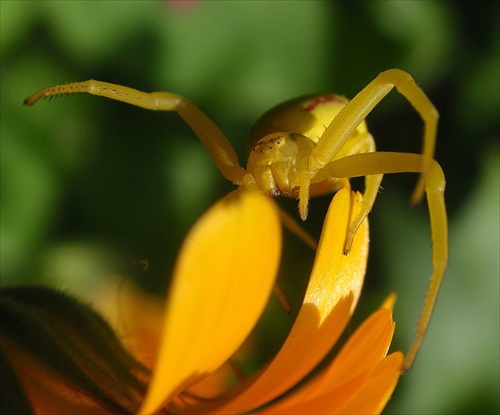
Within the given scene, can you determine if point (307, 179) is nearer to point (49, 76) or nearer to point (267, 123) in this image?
point (267, 123)

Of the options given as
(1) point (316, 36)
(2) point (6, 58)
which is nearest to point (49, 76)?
(2) point (6, 58)

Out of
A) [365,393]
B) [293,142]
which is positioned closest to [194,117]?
[293,142]

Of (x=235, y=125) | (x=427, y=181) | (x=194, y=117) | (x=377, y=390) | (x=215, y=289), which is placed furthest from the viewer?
(x=235, y=125)

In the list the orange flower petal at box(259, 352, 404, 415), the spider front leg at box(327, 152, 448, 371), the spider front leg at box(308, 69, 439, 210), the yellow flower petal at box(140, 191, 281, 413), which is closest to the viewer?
the yellow flower petal at box(140, 191, 281, 413)

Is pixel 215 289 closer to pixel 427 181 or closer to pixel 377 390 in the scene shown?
pixel 377 390

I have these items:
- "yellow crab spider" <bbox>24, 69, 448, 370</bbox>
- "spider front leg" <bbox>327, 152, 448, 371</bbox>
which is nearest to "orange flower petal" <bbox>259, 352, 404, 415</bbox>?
"spider front leg" <bbox>327, 152, 448, 371</bbox>

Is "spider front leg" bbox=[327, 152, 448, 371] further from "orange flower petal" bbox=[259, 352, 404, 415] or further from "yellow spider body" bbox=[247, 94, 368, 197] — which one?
"orange flower petal" bbox=[259, 352, 404, 415]
